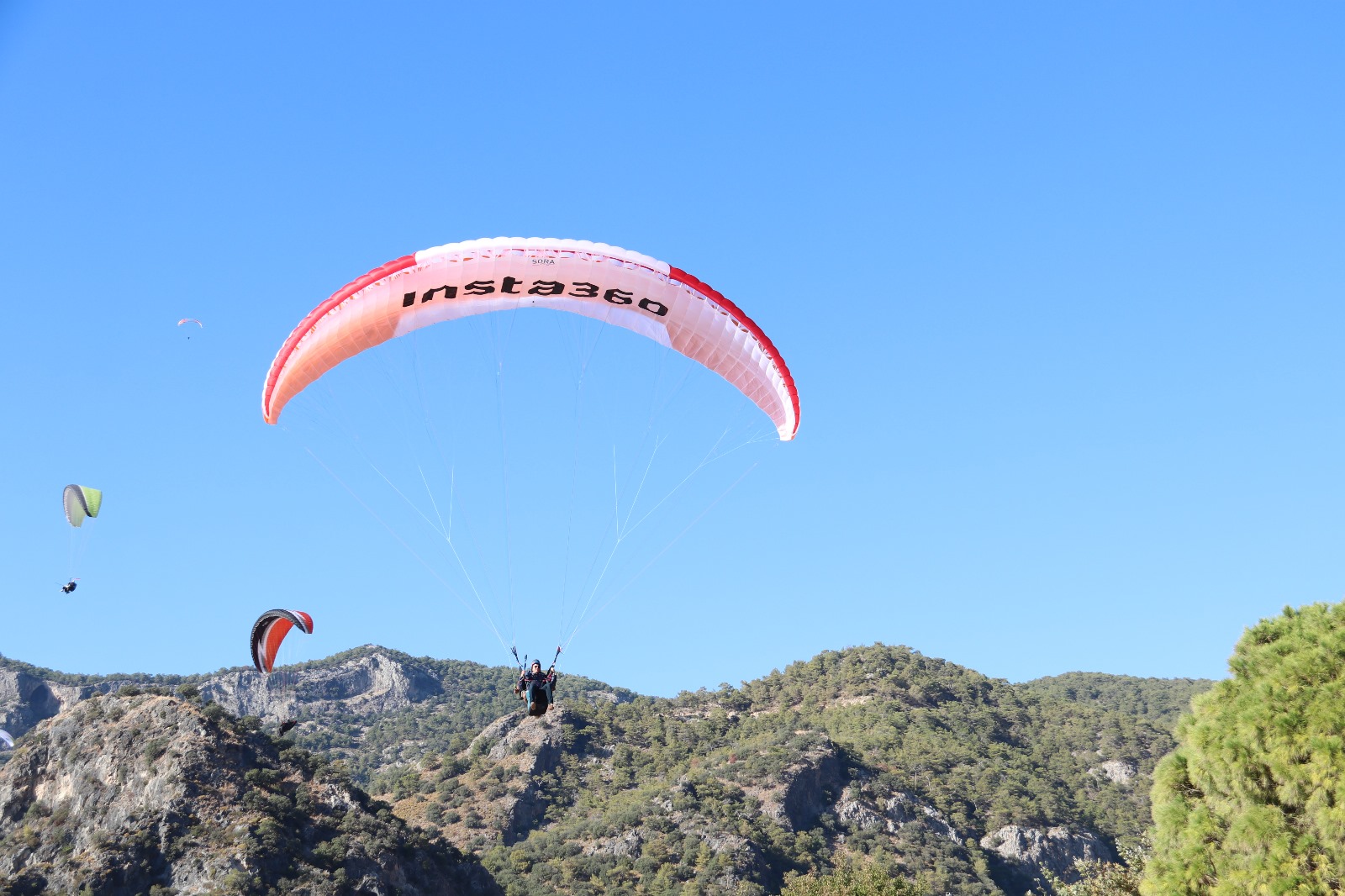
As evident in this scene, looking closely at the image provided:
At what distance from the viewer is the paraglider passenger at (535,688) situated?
2562 centimetres

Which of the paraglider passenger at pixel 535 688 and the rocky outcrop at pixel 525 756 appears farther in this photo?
the rocky outcrop at pixel 525 756

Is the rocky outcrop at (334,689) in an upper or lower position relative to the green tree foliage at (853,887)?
→ upper

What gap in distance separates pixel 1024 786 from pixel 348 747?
9063 cm

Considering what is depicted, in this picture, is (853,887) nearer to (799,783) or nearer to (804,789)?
(799,783)

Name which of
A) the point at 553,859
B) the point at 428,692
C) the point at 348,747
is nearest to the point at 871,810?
the point at 553,859

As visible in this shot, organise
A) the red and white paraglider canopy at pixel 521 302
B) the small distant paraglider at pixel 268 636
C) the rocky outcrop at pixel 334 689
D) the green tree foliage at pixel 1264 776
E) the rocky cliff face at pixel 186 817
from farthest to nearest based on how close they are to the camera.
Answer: the rocky outcrop at pixel 334 689, the rocky cliff face at pixel 186 817, the small distant paraglider at pixel 268 636, the red and white paraglider canopy at pixel 521 302, the green tree foliage at pixel 1264 776

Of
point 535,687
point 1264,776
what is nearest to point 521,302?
point 535,687

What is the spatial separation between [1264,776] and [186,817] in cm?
5775

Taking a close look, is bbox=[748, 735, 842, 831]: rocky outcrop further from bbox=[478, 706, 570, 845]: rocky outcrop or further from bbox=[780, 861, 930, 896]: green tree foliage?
bbox=[780, 861, 930, 896]: green tree foliage

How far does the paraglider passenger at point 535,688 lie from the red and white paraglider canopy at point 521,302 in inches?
321

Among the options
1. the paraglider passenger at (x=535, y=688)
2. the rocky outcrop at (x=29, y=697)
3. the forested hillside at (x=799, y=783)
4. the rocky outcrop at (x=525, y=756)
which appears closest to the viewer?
the paraglider passenger at (x=535, y=688)

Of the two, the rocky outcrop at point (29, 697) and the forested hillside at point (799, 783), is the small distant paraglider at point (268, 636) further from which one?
the rocky outcrop at point (29, 697)

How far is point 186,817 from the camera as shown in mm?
64250

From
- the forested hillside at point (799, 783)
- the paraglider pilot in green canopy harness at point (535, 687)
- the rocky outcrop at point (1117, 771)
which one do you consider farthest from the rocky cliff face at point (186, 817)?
the rocky outcrop at point (1117, 771)
